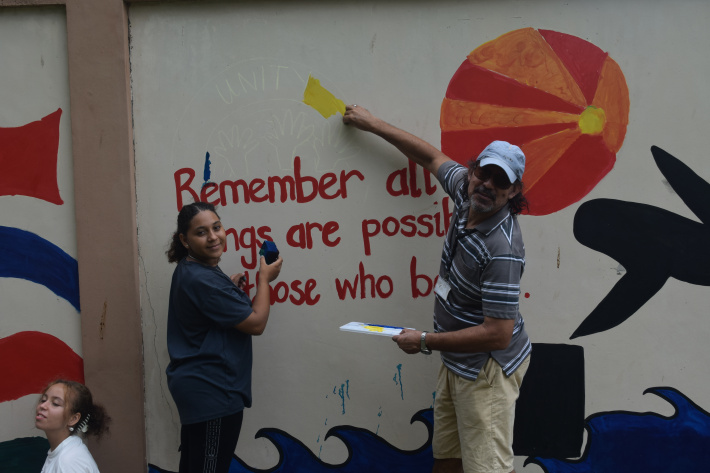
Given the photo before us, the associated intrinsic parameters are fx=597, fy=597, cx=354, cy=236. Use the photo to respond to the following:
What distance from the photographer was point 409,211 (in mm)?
3096

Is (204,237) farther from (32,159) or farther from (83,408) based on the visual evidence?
(32,159)

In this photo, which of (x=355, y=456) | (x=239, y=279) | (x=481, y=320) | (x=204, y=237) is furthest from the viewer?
(x=355, y=456)

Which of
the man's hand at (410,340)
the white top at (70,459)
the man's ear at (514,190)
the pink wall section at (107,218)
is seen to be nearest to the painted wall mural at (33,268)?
the pink wall section at (107,218)

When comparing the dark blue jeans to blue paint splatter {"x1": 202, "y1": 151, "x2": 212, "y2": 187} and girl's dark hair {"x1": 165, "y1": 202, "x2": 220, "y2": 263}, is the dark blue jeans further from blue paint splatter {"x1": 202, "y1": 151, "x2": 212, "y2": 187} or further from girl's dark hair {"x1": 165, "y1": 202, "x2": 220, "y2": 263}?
blue paint splatter {"x1": 202, "y1": 151, "x2": 212, "y2": 187}

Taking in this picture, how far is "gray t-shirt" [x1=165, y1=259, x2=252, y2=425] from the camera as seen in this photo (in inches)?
101

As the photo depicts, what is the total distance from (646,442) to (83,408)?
2817 millimetres

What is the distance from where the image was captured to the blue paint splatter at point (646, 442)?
3.10 m

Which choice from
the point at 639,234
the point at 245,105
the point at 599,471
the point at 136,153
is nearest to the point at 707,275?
the point at 639,234

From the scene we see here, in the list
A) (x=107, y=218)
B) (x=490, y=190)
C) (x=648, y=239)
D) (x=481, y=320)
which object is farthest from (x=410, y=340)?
(x=107, y=218)

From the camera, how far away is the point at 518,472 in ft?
10.3

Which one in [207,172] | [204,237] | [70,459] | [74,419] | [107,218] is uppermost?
[207,172]

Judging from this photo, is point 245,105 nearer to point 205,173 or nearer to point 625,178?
point 205,173

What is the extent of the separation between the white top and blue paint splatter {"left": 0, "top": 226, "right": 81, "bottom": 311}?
718 mm

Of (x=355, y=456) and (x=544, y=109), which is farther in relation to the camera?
(x=355, y=456)
